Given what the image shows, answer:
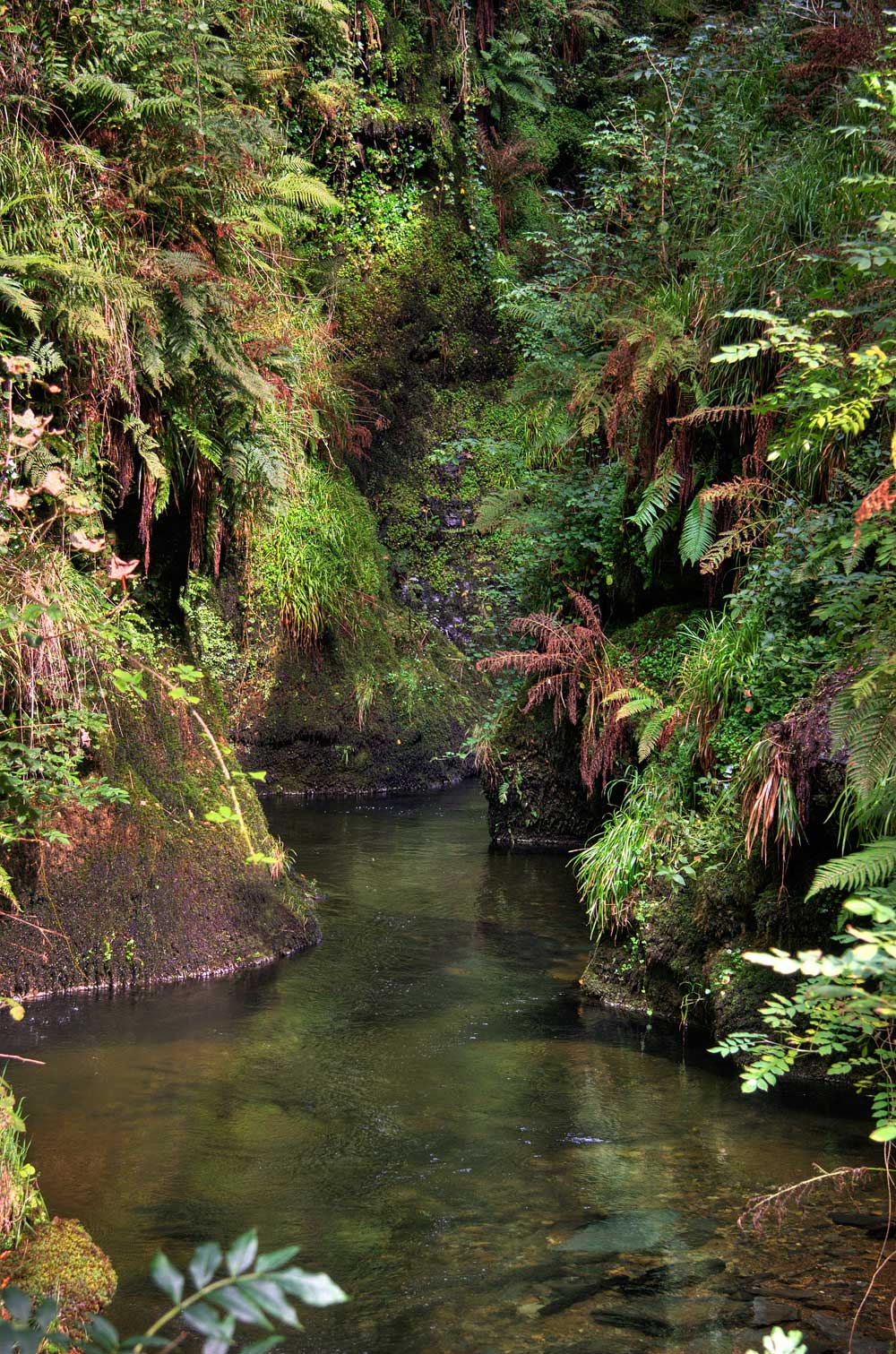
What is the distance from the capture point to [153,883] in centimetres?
659

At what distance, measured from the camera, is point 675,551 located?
8430mm

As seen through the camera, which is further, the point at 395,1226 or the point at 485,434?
the point at 485,434

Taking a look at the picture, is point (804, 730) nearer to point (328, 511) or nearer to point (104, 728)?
point (104, 728)

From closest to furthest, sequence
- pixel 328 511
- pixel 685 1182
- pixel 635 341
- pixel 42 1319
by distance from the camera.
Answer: pixel 42 1319
pixel 685 1182
pixel 635 341
pixel 328 511

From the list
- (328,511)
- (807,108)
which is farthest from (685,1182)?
(328,511)

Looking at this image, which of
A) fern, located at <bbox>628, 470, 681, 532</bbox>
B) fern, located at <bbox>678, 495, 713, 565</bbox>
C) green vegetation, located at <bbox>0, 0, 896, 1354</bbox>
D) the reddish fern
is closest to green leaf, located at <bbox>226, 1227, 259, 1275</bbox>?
green vegetation, located at <bbox>0, 0, 896, 1354</bbox>

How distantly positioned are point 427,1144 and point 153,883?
254 cm

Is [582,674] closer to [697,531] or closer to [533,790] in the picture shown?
[533,790]

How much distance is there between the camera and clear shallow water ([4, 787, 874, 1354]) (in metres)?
3.69

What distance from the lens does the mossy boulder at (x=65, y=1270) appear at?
3.22 metres

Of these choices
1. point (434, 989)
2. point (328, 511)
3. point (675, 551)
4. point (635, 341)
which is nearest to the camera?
point (434, 989)

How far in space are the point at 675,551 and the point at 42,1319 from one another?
25.2ft

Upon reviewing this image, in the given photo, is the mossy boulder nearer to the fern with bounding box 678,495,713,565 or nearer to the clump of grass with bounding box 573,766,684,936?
the clump of grass with bounding box 573,766,684,936

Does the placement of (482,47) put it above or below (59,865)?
above
